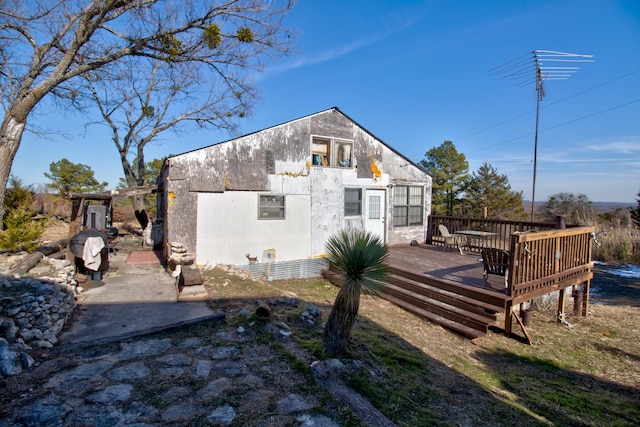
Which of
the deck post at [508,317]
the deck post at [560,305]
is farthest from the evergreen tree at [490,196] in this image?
the deck post at [508,317]

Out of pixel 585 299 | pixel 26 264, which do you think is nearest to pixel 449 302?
pixel 585 299

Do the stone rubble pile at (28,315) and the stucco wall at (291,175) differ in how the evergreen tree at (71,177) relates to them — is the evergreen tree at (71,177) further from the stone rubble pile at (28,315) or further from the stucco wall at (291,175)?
the stone rubble pile at (28,315)

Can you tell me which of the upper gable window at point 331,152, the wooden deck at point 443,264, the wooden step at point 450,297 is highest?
the upper gable window at point 331,152

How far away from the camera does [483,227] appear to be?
34.7ft

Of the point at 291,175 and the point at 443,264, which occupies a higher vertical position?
the point at 291,175

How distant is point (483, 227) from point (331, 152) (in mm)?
5694

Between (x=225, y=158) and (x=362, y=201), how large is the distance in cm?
445

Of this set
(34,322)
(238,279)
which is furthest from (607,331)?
(34,322)

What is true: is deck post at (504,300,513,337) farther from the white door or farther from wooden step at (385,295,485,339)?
the white door

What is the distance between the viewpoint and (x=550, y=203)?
82.4ft

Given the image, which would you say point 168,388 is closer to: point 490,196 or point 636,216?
point 490,196

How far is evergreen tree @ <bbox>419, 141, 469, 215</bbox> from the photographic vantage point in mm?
20953

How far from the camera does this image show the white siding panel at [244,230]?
7.78m

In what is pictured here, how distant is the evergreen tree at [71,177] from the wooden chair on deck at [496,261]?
74.1ft
